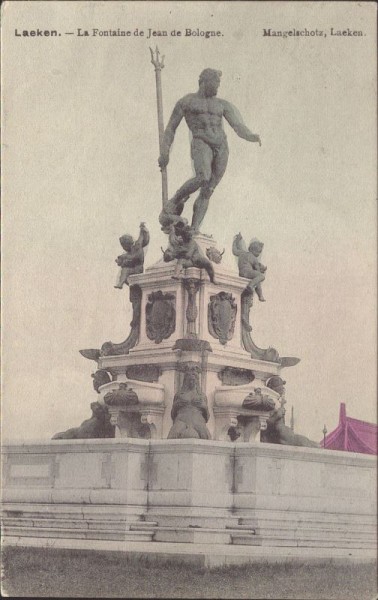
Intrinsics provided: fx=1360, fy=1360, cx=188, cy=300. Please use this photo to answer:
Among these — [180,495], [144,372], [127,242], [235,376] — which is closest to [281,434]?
[235,376]

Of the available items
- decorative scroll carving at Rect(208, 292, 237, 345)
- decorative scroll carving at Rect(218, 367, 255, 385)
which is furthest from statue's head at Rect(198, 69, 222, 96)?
decorative scroll carving at Rect(218, 367, 255, 385)

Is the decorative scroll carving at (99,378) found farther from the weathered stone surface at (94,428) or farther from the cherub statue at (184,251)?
the cherub statue at (184,251)

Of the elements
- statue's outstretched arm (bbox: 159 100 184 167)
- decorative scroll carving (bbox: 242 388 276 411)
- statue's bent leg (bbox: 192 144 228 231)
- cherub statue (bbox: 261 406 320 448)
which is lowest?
cherub statue (bbox: 261 406 320 448)

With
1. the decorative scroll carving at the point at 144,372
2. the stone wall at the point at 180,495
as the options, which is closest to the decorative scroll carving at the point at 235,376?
the decorative scroll carving at the point at 144,372

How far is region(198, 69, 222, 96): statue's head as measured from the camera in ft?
71.1

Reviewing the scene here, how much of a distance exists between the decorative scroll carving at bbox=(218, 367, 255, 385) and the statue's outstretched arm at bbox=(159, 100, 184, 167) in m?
3.60

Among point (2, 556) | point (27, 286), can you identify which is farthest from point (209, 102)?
point (2, 556)

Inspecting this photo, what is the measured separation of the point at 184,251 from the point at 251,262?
1.54m

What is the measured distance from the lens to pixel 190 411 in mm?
20609

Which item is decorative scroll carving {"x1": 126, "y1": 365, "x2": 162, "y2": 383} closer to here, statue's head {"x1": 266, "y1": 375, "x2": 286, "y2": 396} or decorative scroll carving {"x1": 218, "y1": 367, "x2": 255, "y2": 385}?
decorative scroll carving {"x1": 218, "y1": 367, "x2": 255, "y2": 385}

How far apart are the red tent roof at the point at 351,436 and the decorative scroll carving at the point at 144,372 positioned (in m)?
3.48

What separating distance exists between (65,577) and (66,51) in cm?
814

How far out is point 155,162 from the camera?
22.7 meters

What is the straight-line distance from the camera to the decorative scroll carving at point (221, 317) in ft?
71.5
